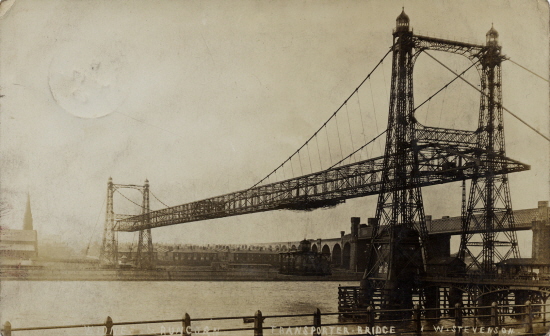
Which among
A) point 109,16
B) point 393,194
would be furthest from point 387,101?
point 109,16

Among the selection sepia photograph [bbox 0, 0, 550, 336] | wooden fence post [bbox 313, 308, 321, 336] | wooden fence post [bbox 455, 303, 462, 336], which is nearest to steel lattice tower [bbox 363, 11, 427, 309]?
sepia photograph [bbox 0, 0, 550, 336]

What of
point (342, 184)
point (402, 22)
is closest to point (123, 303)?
point (342, 184)

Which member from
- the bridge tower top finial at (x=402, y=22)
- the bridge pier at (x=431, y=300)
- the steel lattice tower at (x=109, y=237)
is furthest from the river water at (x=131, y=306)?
the bridge tower top finial at (x=402, y=22)

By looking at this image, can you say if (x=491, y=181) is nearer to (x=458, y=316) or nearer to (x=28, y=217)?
(x=458, y=316)

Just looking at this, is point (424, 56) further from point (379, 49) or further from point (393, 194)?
point (393, 194)

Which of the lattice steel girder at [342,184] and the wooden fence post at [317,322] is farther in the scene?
the lattice steel girder at [342,184]

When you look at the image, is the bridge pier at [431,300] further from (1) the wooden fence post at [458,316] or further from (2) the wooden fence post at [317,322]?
(2) the wooden fence post at [317,322]
